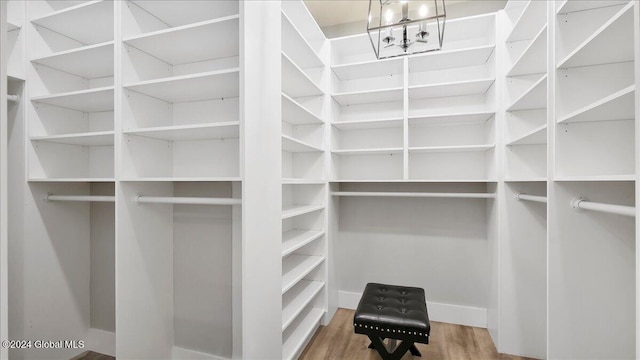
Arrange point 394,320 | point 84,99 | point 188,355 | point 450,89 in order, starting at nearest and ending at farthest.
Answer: point 394,320, point 84,99, point 188,355, point 450,89

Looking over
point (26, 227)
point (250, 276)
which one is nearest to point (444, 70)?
point (250, 276)

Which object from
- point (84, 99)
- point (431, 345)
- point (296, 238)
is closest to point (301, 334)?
point (296, 238)

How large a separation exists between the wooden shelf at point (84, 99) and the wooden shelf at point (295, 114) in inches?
40.7

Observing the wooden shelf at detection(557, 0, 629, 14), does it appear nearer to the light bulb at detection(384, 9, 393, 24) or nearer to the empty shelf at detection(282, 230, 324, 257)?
the light bulb at detection(384, 9, 393, 24)

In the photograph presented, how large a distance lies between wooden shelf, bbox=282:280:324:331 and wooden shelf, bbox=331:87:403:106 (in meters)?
1.68

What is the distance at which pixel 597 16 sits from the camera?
4.20ft

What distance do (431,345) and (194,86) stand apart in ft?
8.41

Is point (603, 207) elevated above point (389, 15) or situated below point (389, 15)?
below

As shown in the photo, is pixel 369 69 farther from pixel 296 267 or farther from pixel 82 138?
pixel 82 138

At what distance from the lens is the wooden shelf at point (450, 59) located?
233cm

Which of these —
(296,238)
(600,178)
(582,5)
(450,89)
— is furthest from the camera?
(450,89)

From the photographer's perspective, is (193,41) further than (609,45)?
Yes

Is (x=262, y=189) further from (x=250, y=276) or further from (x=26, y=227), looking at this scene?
(x=26, y=227)

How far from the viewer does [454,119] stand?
2.51 metres
